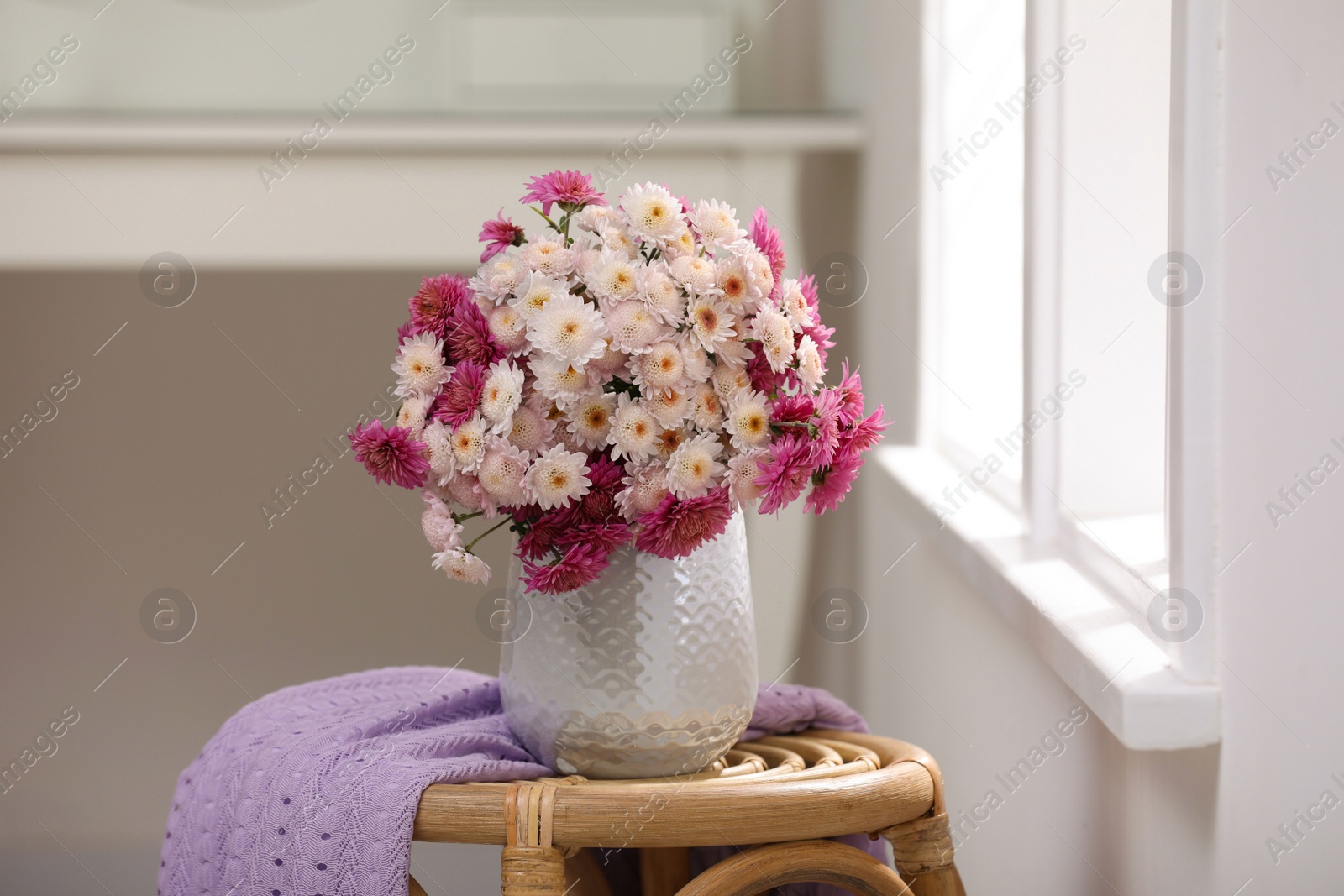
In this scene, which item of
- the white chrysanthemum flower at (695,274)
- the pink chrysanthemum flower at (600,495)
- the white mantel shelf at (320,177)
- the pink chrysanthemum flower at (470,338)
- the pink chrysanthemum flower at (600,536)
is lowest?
the pink chrysanthemum flower at (600,536)

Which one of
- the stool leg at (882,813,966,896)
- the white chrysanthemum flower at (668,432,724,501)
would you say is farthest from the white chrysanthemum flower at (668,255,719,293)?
the stool leg at (882,813,966,896)

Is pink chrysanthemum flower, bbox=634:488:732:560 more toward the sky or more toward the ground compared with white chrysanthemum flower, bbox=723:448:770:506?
more toward the ground

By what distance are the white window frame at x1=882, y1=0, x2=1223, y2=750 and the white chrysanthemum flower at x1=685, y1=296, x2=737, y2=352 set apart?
1.03 ft

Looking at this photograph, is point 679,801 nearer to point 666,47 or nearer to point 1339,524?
point 1339,524

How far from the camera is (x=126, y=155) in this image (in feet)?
6.11

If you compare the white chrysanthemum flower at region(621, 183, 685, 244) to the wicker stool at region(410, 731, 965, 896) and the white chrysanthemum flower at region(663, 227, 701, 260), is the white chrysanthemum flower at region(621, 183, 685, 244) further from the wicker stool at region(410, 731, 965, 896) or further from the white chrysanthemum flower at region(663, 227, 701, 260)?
the wicker stool at region(410, 731, 965, 896)

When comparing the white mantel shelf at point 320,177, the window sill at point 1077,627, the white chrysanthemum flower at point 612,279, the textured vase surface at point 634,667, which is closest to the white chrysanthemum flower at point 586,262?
the white chrysanthemum flower at point 612,279

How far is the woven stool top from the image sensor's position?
0.80m

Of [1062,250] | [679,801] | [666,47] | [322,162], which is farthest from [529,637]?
[666,47]

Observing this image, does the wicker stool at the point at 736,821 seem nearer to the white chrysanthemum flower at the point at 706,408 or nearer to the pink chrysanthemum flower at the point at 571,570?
the pink chrysanthemum flower at the point at 571,570

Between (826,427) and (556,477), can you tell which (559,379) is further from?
(826,427)

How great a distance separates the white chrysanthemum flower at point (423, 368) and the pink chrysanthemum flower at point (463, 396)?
0.04 feet

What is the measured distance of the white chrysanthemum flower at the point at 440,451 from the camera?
800 millimetres

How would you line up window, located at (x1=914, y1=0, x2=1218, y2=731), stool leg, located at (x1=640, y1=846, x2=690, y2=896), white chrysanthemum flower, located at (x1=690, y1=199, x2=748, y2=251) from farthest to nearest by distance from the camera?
stool leg, located at (x1=640, y1=846, x2=690, y2=896)
window, located at (x1=914, y1=0, x2=1218, y2=731)
white chrysanthemum flower, located at (x1=690, y1=199, x2=748, y2=251)
